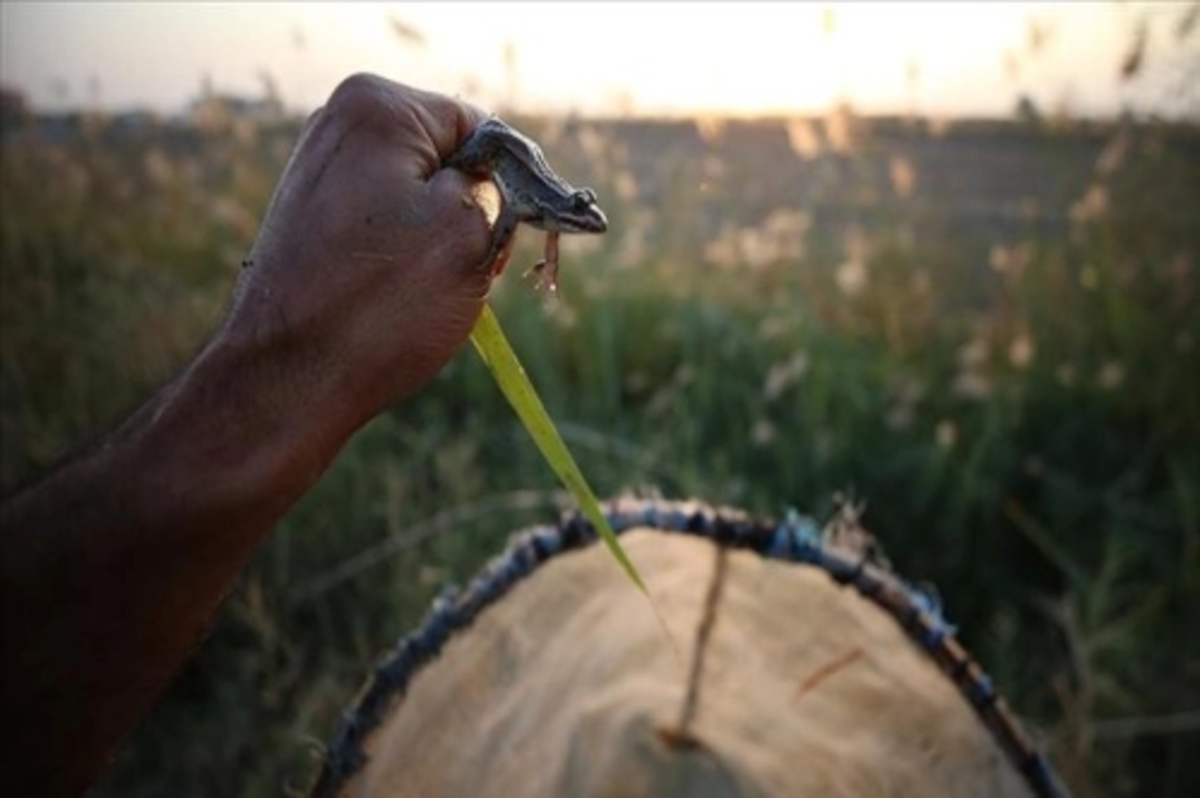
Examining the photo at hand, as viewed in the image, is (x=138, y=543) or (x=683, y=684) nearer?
(x=138, y=543)

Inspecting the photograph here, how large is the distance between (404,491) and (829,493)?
1.15m

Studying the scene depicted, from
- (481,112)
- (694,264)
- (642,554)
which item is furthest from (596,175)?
(481,112)

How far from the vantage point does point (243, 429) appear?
882 mm

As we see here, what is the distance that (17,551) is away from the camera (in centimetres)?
82

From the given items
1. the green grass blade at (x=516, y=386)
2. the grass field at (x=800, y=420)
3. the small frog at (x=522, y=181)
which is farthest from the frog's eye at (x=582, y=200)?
the grass field at (x=800, y=420)

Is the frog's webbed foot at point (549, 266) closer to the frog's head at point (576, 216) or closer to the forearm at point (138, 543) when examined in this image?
the frog's head at point (576, 216)

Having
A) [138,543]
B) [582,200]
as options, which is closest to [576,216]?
[582,200]

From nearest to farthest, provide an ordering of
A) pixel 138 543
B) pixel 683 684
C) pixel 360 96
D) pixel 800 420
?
pixel 138 543, pixel 360 96, pixel 683 684, pixel 800 420

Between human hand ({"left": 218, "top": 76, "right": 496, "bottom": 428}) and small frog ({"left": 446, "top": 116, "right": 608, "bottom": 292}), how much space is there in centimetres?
2

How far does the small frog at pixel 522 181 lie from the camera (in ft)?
3.25

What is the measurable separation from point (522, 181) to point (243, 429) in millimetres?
292

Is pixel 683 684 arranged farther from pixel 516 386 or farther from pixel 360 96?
pixel 360 96

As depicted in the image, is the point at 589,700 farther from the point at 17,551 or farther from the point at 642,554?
the point at 17,551

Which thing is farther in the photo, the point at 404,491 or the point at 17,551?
the point at 404,491
